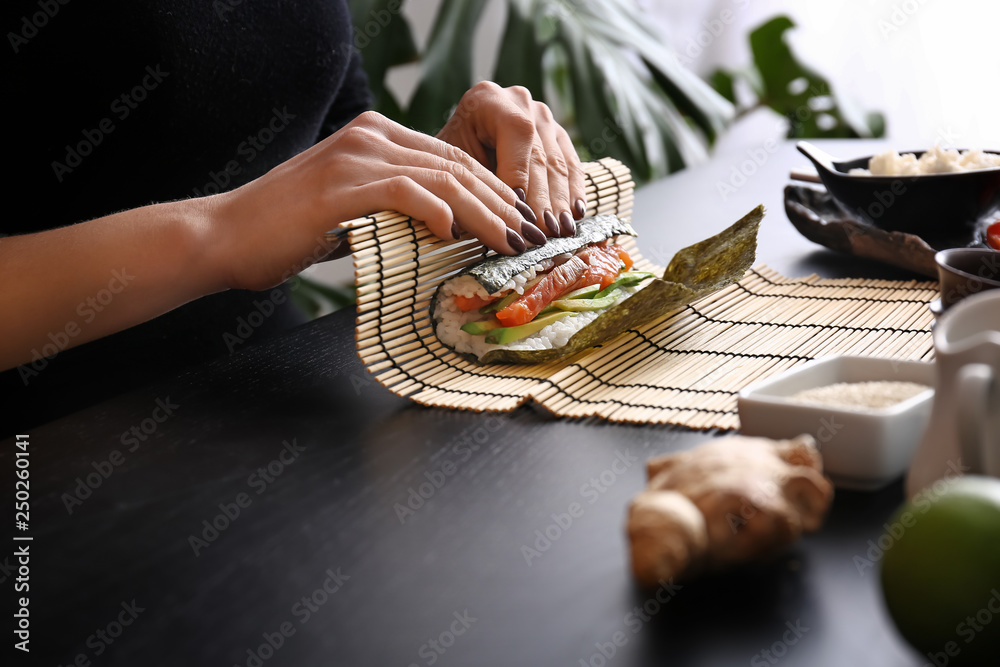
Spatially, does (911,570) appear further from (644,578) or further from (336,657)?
(336,657)

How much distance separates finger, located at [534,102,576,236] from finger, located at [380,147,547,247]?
0.21 ft

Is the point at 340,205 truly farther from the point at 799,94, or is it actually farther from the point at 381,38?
the point at 799,94

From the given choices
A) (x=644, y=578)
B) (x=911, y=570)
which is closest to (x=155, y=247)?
(x=644, y=578)

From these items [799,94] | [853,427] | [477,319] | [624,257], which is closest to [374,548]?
[853,427]

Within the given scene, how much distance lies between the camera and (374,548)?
2.32ft

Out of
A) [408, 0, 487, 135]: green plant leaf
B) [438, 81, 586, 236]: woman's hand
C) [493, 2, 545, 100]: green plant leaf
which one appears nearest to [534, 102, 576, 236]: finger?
[438, 81, 586, 236]: woman's hand

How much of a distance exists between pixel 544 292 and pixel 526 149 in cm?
26

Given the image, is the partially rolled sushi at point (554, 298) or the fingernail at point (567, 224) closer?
the partially rolled sushi at point (554, 298)

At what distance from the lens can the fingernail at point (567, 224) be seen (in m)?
1.27

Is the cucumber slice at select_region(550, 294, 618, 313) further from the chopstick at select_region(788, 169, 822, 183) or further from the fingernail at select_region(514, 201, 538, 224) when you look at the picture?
the chopstick at select_region(788, 169, 822, 183)

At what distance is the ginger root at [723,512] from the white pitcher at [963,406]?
0.08 metres

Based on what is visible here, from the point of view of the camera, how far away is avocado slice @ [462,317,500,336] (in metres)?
1.16

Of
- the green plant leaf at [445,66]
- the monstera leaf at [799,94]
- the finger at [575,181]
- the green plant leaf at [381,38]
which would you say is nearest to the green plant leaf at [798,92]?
the monstera leaf at [799,94]

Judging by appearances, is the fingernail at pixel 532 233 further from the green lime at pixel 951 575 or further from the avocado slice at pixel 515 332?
A: the green lime at pixel 951 575
